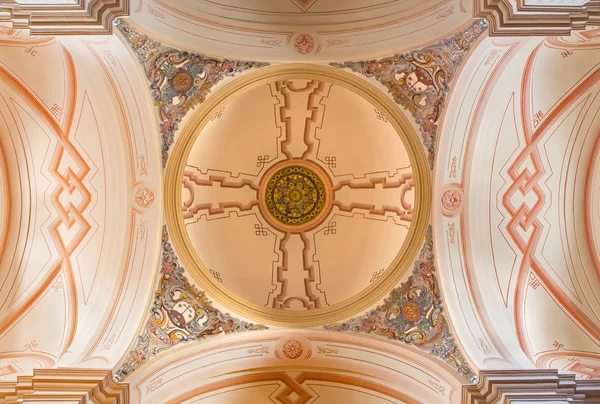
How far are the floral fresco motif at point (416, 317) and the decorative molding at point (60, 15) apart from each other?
5.85 meters

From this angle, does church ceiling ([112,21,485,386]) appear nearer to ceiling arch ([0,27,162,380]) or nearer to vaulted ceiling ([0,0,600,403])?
vaulted ceiling ([0,0,600,403])

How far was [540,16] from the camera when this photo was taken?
636 centimetres

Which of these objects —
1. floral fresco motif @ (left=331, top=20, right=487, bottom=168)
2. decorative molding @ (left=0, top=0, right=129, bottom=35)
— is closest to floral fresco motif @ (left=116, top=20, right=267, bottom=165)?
decorative molding @ (left=0, top=0, right=129, bottom=35)

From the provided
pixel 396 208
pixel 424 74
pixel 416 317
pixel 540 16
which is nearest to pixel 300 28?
pixel 424 74

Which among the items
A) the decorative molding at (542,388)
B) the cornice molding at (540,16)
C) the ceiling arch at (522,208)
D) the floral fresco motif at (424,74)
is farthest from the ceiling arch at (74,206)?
the decorative molding at (542,388)

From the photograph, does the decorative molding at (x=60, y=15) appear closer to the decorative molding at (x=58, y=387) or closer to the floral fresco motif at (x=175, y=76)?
the floral fresco motif at (x=175, y=76)

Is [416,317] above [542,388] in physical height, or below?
above

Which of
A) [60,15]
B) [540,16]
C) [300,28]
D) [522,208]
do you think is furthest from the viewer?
[522,208]

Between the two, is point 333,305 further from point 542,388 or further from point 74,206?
point 74,206

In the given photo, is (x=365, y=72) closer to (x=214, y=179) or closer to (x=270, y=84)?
(x=270, y=84)

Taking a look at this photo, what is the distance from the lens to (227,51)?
8352 millimetres

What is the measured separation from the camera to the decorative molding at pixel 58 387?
6.96 m

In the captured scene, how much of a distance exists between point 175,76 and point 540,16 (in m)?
5.17

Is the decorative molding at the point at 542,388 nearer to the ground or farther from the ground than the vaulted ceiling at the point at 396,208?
nearer to the ground
